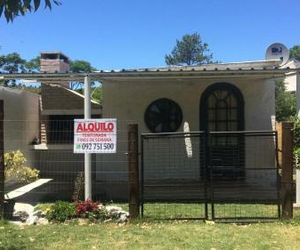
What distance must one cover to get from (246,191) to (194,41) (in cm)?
6981

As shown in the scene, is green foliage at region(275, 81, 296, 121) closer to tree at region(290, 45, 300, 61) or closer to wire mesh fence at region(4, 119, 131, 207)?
wire mesh fence at region(4, 119, 131, 207)

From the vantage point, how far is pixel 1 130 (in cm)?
1041

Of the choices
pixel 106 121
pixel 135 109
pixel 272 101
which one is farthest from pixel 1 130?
pixel 272 101

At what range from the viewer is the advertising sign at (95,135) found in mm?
10773

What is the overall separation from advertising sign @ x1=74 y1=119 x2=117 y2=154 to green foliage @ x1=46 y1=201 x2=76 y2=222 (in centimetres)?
110

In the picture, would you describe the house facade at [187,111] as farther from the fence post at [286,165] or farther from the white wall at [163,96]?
the fence post at [286,165]

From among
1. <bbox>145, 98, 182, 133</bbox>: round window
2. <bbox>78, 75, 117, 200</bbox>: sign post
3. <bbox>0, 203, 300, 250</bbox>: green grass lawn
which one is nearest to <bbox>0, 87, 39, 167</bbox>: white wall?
<bbox>145, 98, 182, 133</bbox>: round window

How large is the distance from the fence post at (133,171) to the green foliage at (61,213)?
1023mm

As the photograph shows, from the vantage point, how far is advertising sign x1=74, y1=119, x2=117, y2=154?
1077cm

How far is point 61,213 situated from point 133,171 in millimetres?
1440

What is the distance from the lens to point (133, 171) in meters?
10.2

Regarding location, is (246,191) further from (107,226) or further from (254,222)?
(107,226)

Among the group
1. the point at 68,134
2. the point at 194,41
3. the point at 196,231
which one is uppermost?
the point at 194,41

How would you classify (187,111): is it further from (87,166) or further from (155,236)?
(155,236)
